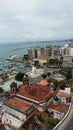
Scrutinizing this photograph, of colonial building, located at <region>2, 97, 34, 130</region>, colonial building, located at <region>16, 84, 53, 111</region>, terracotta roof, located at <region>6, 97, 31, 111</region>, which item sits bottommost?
colonial building, located at <region>2, 97, 34, 130</region>

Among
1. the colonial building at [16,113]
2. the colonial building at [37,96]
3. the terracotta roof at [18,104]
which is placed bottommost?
the colonial building at [16,113]

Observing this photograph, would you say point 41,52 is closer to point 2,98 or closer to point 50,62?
point 50,62

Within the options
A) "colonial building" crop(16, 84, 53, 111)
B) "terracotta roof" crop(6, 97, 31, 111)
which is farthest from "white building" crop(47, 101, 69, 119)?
"terracotta roof" crop(6, 97, 31, 111)

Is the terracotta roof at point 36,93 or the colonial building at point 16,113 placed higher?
the terracotta roof at point 36,93

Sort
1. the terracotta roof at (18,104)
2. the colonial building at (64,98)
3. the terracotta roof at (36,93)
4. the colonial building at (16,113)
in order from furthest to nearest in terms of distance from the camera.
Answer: the colonial building at (64,98) < the terracotta roof at (36,93) < the terracotta roof at (18,104) < the colonial building at (16,113)

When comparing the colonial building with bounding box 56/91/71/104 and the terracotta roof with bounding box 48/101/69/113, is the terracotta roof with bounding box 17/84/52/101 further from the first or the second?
the colonial building with bounding box 56/91/71/104

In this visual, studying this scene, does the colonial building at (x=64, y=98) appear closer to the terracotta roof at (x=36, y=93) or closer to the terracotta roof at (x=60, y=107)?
the terracotta roof at (x=36, y=93)

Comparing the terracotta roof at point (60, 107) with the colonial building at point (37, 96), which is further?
the colonial building at point (37, 96)

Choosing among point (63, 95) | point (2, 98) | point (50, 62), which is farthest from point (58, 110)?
point (50, 62)

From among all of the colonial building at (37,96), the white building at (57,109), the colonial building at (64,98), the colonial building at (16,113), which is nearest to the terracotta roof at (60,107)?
the white building at (57,109)

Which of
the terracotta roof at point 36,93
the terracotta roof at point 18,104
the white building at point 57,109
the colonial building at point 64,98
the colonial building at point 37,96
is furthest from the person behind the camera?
the colonial building at point 64,98

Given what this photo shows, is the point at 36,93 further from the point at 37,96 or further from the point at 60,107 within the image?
the point at 60,107

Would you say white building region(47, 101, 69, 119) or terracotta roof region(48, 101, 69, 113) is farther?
terracotta roof region(48, 101, 69, 113)
